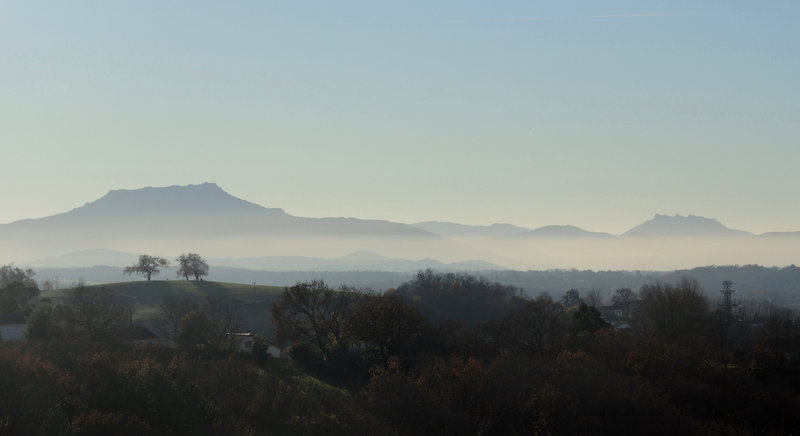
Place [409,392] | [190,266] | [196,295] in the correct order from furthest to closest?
[190,266], [196,295], [409,392]

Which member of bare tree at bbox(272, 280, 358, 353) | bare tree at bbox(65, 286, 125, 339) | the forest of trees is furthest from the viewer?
bare tree at bbox(65, 286, 125, 339)

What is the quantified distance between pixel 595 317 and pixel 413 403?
1535 inches

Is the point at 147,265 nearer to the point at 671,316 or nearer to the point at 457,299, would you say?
the point at 457,299

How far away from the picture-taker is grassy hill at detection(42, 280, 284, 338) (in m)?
106

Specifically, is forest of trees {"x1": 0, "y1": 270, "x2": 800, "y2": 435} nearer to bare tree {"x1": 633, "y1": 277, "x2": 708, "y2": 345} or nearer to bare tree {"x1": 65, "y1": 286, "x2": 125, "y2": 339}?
bare tree {"x1": 633, "y1": 277, "x2": 708, "y2": 345}

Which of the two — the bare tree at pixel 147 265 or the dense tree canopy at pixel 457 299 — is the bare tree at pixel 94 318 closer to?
the dense tree canopy at pixel 457 299

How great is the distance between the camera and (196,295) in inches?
4811

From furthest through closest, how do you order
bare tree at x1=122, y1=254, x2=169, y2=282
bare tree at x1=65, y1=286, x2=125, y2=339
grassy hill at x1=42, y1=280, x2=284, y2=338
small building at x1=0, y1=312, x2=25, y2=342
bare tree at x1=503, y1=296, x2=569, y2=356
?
bare tree at x1=122, y1=254, x2=169, y2=282 < grassy hill at x1=42, y1=280, x2=284, y2=338 < small building at x1=0, y1=312, x2=25, y2=342 < bare tree at x1=65, y1=286, x2=125, y2=339 < bare tree at x1=503, y1=296, x2=569, y2=356

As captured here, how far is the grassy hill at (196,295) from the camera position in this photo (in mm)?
106438

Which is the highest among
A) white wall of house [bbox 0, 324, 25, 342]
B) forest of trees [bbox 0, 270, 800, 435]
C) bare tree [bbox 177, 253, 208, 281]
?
bare tree [bbox 177, 253, 208, 281]

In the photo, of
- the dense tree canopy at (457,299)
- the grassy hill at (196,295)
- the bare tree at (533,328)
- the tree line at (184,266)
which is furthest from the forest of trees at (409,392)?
the tree line at (184,266)

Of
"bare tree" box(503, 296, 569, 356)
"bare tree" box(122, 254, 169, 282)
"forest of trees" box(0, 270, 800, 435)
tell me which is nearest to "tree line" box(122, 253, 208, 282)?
"bare tree" box(122, 254, 169, 282)

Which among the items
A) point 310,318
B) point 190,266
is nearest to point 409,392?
point 310,318

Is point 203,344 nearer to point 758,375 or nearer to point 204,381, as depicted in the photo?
point 204,381
